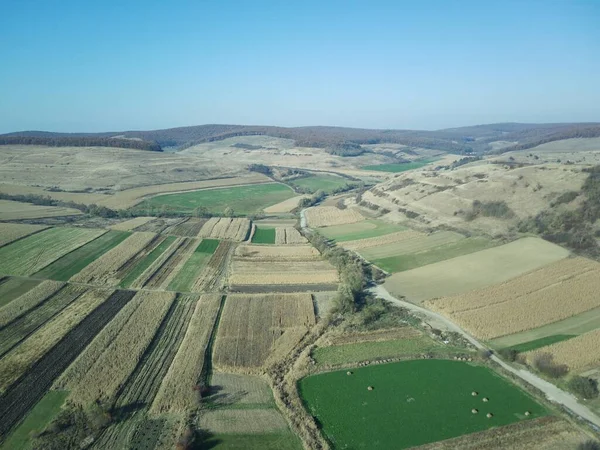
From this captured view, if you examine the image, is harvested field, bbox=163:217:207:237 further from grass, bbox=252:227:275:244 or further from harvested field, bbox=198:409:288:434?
harvested field, bbox=198:409:288:434

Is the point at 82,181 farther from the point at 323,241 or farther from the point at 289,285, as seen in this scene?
the point at 289,285

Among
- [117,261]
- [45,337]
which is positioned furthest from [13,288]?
[45,337]

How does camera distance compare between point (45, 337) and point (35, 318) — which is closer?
point (45, 337)

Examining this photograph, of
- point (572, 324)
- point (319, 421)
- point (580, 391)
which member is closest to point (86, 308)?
point (319, 421)

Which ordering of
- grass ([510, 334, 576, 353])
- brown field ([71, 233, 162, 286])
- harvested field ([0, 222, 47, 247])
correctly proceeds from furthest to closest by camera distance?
harvested field ([0, 222, 47, 247]), brown field ([71, 233, 162, 286]), grass ([510, 334, 576, 353])

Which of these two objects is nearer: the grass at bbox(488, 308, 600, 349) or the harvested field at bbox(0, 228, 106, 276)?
the grass at bbox(488, 308, 600, 349)

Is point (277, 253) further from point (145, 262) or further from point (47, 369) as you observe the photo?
point (47, 369)

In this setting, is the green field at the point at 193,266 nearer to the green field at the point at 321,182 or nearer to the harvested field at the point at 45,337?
the harvested field at the point at 45,337

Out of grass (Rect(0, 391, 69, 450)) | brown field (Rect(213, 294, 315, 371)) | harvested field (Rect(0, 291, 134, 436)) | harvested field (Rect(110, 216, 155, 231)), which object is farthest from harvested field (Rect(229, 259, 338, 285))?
harvested field (Rect(110, 216, 155, 231))
